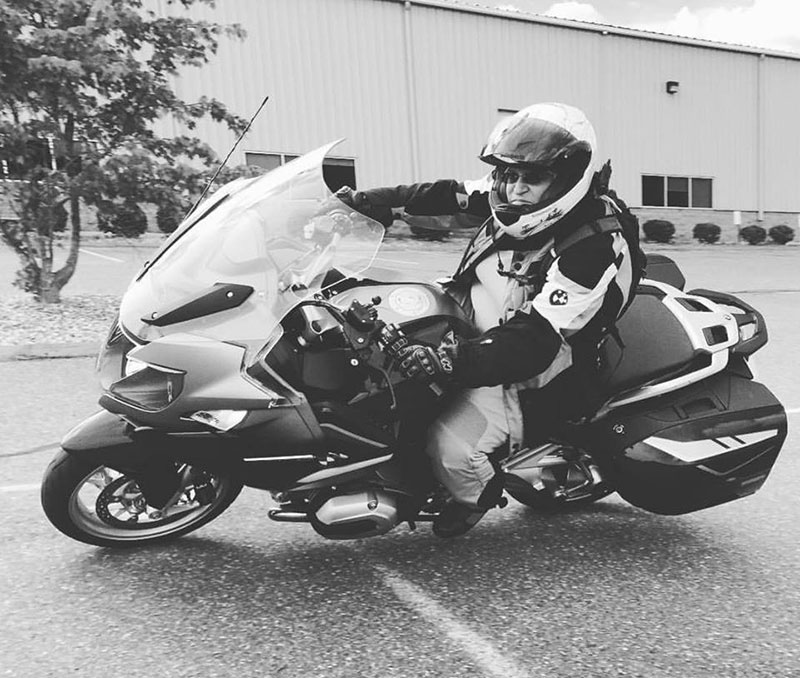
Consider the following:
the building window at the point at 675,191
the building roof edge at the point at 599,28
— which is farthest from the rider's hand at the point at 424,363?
the building window at the point at 675,191

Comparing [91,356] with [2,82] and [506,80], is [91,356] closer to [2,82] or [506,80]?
[2,82]

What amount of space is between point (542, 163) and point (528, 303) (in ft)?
1.45

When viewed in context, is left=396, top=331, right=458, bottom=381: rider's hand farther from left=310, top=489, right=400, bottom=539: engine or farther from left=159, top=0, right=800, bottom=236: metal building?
left=159, top=0, right=800, bottom=236: metal building

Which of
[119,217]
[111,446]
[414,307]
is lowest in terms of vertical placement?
[111,446]

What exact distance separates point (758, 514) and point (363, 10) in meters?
19.1

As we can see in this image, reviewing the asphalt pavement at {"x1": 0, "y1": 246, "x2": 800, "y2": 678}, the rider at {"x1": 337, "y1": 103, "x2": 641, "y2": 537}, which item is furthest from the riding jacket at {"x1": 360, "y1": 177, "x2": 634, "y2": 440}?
the asphalt pavement at {"x1": 0, "y1": 246, "x2": 800, "y2": 678}

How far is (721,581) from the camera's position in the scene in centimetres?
298

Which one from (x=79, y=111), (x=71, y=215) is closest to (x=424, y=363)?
(x=79, y=111)

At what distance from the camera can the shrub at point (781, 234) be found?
86.2ft

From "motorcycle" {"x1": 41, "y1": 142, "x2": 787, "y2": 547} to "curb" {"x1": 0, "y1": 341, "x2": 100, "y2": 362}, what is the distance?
406 cm

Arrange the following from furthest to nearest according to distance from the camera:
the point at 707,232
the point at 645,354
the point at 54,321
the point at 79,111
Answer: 1. the point at 707,232
2. the point at 79,111
3. the point at 54,321
4. the point at 645,354

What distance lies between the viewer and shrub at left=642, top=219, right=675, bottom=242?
24.2 meters

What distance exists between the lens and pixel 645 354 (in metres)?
3.04

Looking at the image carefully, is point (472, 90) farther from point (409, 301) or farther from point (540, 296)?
point (540, 296)
